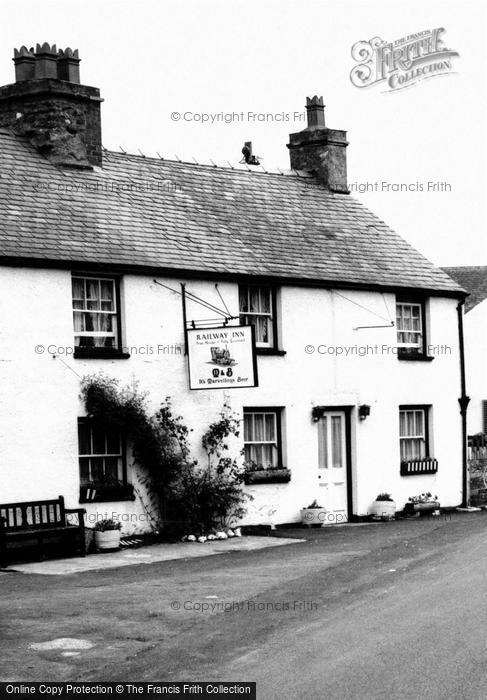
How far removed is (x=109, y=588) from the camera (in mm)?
15883

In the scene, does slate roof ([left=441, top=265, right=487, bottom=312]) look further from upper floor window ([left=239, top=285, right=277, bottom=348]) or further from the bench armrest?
the bench armrest

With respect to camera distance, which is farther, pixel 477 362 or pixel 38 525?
pixel 477 362

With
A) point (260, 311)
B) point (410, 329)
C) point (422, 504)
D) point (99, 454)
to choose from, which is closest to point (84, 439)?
point (99, 454)

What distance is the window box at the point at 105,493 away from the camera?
21031mm

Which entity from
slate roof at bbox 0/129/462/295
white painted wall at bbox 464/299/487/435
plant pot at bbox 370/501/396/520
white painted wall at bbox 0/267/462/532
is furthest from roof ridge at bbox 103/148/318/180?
white painted wall at bbox 464/299/487/435

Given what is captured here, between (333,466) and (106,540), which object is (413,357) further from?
(106,540)

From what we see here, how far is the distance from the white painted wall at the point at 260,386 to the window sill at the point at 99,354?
0.34 ft

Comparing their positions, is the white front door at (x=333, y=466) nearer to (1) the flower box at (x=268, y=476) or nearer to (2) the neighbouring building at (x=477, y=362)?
(1) the flower box at (x=268, y=476)

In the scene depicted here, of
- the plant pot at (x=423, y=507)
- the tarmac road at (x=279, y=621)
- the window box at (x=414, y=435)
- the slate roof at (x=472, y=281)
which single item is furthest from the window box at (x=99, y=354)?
the slate roof at (x=472, y=281)

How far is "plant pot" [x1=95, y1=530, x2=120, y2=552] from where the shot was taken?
20.4 m

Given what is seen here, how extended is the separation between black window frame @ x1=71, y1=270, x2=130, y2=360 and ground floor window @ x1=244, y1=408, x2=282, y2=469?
336 cm

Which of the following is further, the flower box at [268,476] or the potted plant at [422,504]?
the potted plant at [422,504]

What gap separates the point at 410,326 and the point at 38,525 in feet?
36.6

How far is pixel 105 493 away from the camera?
70.0 feet
